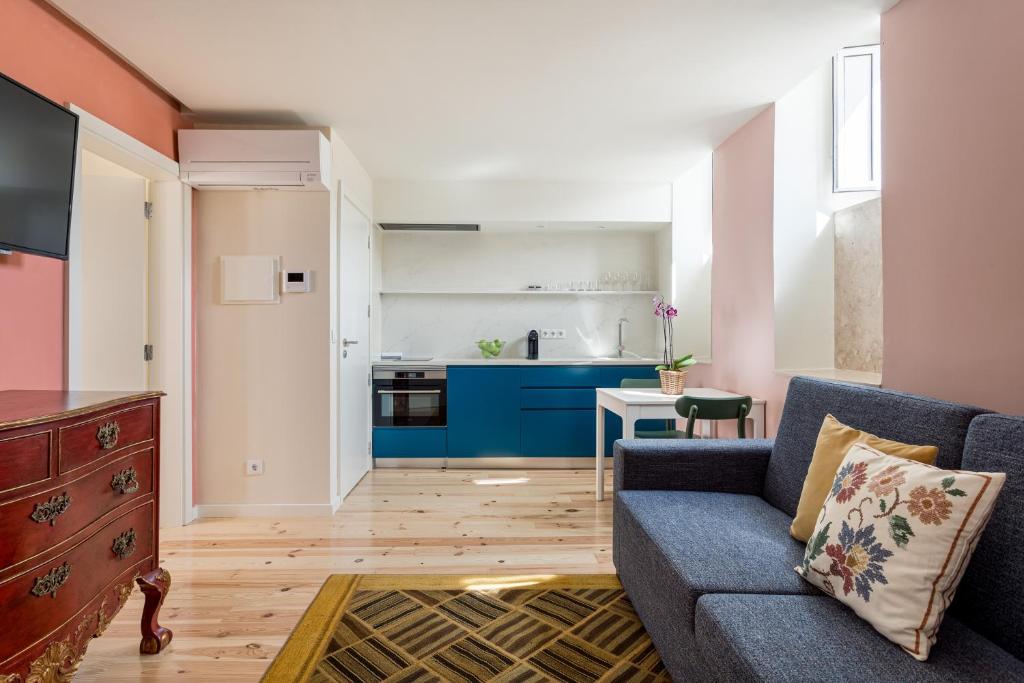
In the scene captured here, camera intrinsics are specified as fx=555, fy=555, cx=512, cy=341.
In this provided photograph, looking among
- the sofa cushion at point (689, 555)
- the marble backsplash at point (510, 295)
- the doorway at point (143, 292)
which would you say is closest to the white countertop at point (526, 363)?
the marble backsplash at point (510, 295)

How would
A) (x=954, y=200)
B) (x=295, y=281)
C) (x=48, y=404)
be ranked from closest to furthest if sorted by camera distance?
1. (x=48, y=404)
2. (x=954, y=200)
3. (x=295, y=281)

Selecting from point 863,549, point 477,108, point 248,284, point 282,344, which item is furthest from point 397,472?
point 863,549

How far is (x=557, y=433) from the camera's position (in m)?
4.84

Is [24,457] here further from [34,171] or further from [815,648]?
[815,648]

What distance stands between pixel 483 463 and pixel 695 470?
2725mm

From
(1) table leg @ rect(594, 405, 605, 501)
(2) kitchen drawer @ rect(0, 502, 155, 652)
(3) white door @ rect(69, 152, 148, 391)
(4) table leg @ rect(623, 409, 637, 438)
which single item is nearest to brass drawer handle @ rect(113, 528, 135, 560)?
(2) kitchen drawer @ rect(0, 502, 155, 652)

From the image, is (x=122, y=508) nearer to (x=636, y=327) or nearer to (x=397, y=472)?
(x=397, y=472)

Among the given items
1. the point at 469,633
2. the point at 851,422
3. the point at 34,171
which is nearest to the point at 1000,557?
the point at 851,422

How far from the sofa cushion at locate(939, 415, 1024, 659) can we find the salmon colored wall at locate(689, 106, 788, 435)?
1.83 m

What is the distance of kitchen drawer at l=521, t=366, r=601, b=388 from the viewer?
4.82 m

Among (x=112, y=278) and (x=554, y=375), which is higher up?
(x=112, y=278)

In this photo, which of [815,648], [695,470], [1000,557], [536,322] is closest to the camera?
[815,648]

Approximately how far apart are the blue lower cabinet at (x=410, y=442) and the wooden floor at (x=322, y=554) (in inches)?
15.2

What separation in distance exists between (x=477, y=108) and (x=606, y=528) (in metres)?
2.61
